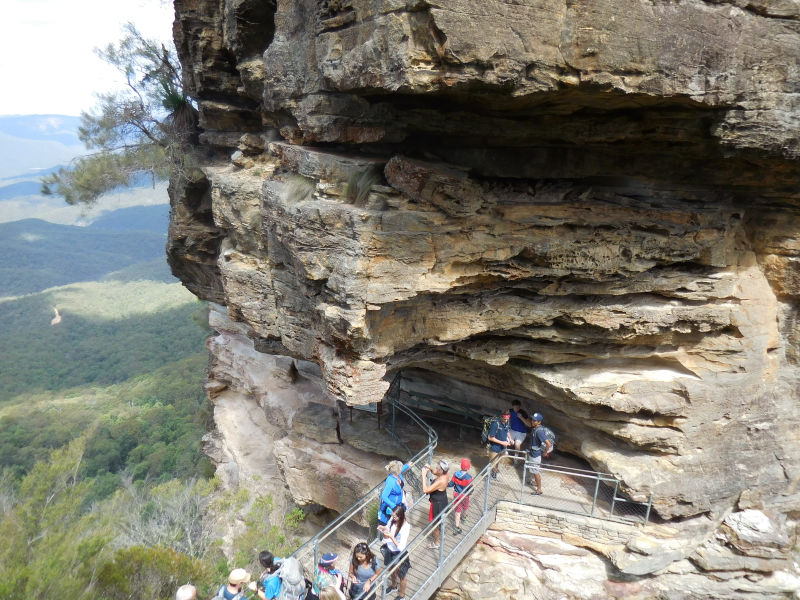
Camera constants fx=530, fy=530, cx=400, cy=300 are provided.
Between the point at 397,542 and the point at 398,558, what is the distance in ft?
0.61

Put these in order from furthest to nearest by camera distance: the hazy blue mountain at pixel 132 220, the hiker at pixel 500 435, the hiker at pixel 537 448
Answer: the hazy blue mountain at pixel 132 220, the hiker at pixel 500 435, the hiker at pixel 537 448

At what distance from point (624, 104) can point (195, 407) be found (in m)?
32.2

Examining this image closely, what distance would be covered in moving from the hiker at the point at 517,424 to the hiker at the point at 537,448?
0.46 meters

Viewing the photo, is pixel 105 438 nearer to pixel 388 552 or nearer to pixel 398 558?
pixel 388 552

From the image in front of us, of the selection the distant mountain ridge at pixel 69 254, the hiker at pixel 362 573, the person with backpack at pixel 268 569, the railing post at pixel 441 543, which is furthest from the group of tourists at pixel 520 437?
the distant mountain ridge at pixel 69 254

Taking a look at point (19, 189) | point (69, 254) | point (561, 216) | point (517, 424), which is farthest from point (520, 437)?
point (19, 189)

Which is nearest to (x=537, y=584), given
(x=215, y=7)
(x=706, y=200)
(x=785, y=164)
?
(x=706, y=200)

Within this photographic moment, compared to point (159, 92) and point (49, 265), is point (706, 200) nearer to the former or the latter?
point (159, 92)

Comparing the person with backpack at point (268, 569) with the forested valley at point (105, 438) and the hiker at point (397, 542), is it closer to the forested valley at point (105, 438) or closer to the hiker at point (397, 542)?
the hiker at point (397, 542)

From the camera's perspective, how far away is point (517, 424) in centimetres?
918

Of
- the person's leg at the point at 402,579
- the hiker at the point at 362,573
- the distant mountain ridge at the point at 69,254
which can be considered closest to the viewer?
the hiker at the point at 362,573

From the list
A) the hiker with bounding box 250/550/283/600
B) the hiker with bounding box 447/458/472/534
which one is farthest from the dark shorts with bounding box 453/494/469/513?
the hiker with bounding box 250/550/283/600

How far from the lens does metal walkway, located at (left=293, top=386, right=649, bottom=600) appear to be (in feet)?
24.1

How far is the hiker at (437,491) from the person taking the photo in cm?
743
